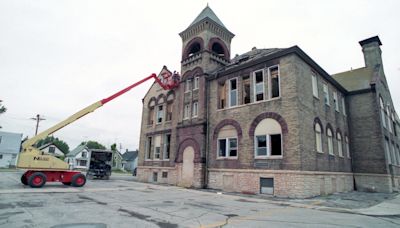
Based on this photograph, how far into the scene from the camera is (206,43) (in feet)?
75.6

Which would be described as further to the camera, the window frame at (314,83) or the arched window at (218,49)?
the arched window at (218,49)

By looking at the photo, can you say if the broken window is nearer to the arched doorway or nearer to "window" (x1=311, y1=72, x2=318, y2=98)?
"window" (x1=311, y1=72, x2=318, y2=98)

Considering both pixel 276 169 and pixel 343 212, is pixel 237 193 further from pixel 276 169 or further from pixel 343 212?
pixel 343 212

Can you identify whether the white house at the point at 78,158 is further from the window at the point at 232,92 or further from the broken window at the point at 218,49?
the window at the point at 232,92

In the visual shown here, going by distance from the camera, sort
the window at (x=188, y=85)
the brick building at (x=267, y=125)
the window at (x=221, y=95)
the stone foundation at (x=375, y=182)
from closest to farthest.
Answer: the brick building at (x=267, y=125), the stone foundation at (x=375, y=182), the window at (x=221, y=95), the window at (x=188, y=85)

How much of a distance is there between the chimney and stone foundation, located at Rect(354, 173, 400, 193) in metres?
12.2

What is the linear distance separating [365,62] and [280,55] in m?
16.7

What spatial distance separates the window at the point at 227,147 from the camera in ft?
61.1

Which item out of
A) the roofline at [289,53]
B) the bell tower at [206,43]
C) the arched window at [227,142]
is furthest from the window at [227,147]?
the bell tower at [206,43]

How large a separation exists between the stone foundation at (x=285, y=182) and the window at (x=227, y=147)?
131 centimetres

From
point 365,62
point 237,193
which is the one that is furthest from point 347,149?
point 237,193

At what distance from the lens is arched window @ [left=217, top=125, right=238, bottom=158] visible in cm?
1862

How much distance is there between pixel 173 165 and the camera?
23.5m

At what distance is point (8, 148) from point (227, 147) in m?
60.6
